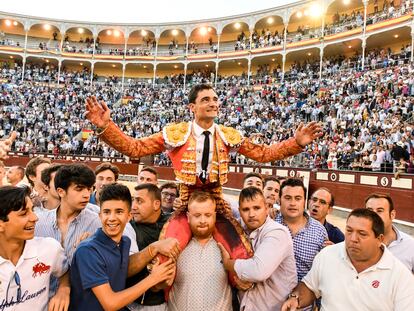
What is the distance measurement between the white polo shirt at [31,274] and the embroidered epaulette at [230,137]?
137 centimetres

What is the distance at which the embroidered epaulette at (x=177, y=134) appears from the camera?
2.74 m

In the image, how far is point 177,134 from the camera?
2785mm

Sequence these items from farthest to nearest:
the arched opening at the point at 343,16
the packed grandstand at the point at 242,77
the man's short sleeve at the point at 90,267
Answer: the arched opening at the point at 343,16
the packed grandstand at the point at 242,77
the man's short sleeve at the point at 90,267

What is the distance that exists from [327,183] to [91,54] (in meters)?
26.7

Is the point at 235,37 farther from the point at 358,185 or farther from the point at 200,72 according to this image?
the point at 358,185

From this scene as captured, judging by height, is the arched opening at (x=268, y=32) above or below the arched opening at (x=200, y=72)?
above

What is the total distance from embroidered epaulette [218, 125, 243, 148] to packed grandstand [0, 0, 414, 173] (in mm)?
7041

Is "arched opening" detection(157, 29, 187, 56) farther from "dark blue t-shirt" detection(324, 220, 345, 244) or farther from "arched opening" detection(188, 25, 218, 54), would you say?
"dark blue t-shirt" detection(324, 220, 345, 244)

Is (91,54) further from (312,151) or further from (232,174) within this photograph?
(312,151)

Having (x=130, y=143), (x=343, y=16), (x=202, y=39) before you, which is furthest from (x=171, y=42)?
(x=130, y=143)

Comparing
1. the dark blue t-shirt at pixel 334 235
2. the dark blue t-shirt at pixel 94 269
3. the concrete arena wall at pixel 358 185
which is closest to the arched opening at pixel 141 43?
the concrete arena wall at pixel 358 185

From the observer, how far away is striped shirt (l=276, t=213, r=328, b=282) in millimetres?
2611

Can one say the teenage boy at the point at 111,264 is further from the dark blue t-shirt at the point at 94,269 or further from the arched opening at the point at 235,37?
the arched opening at the point at 235,37

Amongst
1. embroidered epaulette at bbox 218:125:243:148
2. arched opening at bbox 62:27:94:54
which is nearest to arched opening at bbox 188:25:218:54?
arched opening at bbox 62:27:94:54
